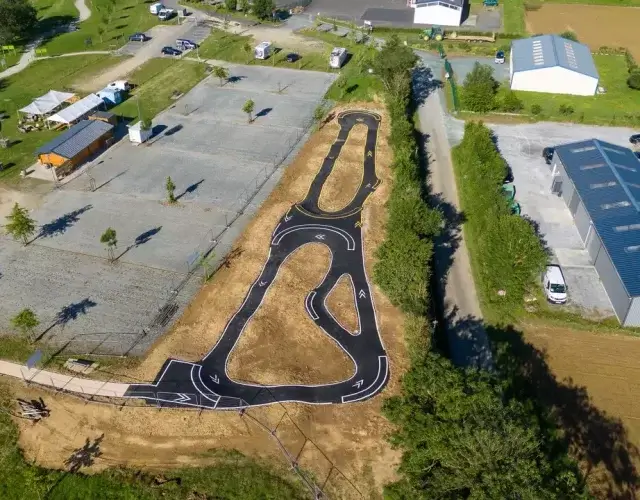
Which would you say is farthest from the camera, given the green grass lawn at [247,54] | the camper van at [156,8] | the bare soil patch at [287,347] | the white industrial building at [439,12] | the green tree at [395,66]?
the camper van at [156,8]

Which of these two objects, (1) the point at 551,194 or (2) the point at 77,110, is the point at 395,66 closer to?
(1) the point at 551,194

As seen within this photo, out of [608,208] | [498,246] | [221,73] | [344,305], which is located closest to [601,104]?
[608,208]

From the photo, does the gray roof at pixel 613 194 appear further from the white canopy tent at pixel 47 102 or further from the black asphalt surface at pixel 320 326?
the white canopy tent at pixel 47 102

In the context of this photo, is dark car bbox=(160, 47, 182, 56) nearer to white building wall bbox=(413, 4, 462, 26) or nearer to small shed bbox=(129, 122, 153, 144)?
small shed bbox=(129, 122, 153, 144)

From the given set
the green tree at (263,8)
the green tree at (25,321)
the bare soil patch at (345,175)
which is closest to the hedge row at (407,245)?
the bare soil patch at (345,175)

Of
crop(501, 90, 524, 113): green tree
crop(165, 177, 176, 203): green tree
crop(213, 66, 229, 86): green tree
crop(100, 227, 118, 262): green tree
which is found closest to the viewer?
crop(100, 227, 118, 262): green tree

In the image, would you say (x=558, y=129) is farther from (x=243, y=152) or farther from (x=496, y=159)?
(x=243, y=152)

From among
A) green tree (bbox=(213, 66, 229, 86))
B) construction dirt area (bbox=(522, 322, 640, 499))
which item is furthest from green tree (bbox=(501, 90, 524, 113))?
construction dirt area (bbox=(522, 322, 640, 499))
